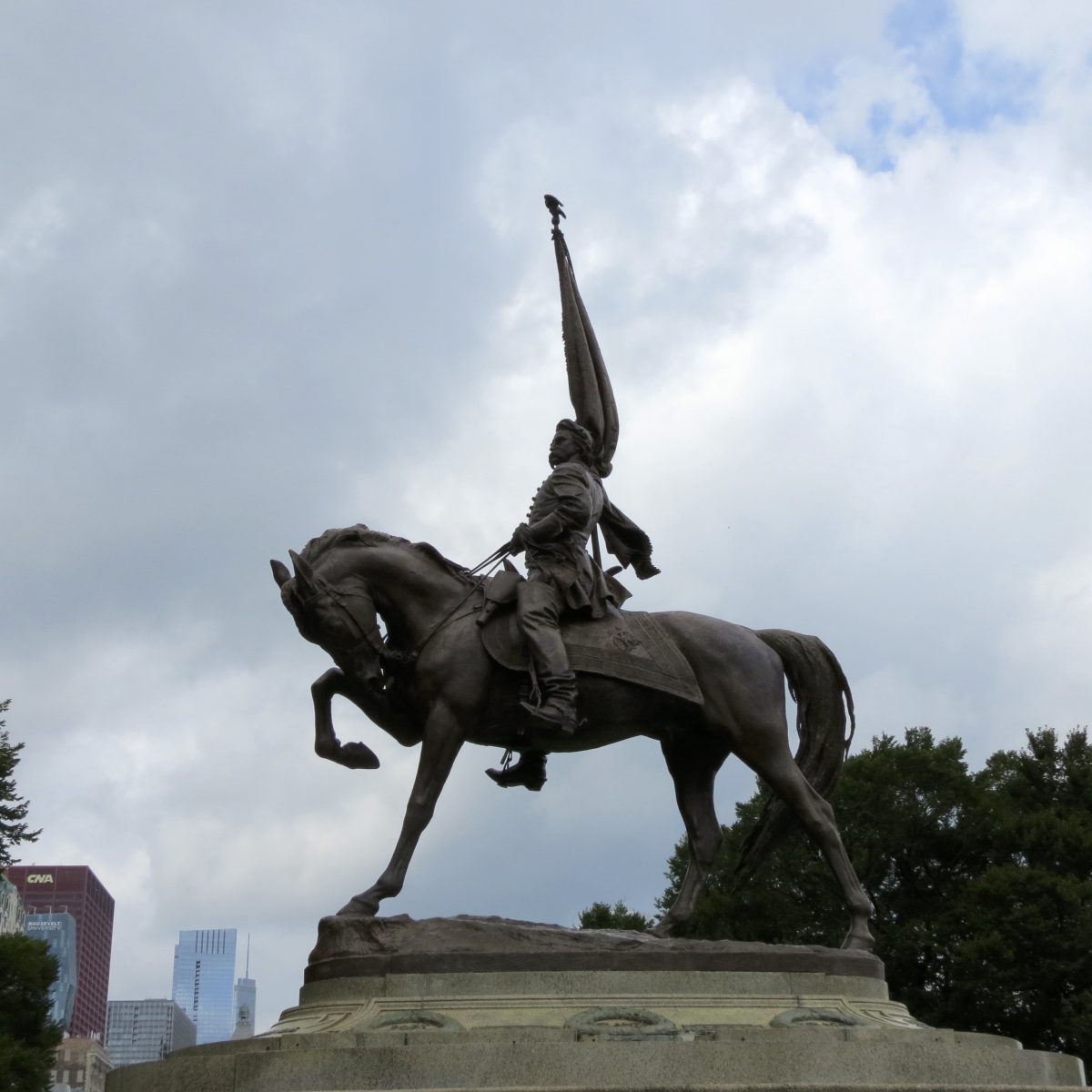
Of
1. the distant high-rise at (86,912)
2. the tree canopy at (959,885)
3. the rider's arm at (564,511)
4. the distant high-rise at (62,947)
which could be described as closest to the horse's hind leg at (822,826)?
the rider's arm at (564,511)

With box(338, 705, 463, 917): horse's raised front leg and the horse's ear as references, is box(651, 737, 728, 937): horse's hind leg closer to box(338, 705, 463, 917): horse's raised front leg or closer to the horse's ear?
box(338, 705, 463, 917): horse's raised front leg

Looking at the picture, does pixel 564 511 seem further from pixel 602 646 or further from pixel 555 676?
pixel 555 676

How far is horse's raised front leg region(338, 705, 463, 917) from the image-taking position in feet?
36.7

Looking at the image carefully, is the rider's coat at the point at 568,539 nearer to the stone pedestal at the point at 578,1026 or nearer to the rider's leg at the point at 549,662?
the rider's leg at the point at 549,662

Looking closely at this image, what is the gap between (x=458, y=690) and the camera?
38.1 feet

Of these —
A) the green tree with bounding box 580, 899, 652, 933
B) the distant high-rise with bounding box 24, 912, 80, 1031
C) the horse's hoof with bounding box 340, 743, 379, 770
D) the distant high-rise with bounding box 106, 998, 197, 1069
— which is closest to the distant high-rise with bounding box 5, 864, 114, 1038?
the distant high-rise with bounding box 106, 998, 197, 1069

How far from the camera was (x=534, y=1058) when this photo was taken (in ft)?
30.2

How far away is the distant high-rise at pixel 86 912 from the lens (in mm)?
138625

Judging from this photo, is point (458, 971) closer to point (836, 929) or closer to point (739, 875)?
point (739, 875)

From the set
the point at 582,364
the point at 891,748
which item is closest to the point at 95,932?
the point at 891,748

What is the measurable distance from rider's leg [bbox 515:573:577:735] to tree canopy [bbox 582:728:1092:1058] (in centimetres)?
1964

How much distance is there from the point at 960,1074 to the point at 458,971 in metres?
3.34

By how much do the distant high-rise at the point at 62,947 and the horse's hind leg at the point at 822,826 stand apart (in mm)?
72536

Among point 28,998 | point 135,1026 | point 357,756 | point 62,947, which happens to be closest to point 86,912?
point 135,1026
